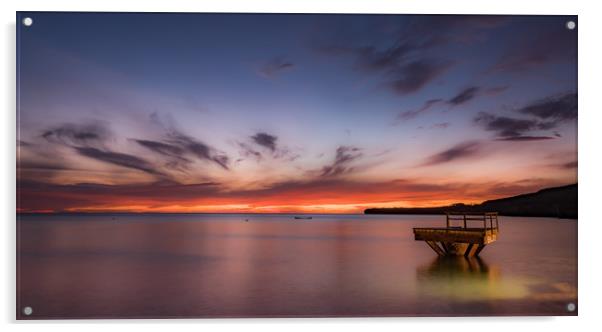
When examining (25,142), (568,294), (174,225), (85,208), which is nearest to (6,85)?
(25,142)

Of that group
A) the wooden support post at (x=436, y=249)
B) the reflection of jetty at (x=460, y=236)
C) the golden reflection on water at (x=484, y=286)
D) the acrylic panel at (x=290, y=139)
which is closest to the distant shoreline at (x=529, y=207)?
the acrylic panel at (x=290, y=139)

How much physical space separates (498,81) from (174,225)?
171 inches

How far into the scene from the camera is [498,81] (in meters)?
3.64

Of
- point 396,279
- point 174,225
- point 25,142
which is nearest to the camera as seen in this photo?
point 25,142

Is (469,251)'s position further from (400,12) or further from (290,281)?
(400,12)

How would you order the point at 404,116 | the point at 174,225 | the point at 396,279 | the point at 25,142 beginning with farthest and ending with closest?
the point at 174,225, the point at 396,279, the point at 404,116, the point at 25,142

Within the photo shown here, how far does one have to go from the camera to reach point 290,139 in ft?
13.0

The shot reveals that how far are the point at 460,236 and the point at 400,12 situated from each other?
2.72 metres

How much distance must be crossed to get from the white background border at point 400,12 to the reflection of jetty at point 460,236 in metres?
1.06

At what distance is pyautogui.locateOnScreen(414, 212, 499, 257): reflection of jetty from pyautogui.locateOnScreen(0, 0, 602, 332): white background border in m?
1.06

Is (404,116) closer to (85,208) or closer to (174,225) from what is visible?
(85,208)

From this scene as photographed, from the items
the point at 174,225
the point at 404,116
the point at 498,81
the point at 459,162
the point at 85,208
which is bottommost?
the point at 174,225

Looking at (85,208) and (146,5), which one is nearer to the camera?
(146,5)

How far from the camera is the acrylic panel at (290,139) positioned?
11.5ft
